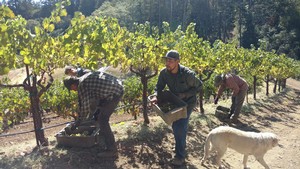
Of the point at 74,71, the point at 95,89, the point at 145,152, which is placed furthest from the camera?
the point at 145,152

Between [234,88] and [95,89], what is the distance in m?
5.45

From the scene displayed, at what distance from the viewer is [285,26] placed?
5472 centimetres

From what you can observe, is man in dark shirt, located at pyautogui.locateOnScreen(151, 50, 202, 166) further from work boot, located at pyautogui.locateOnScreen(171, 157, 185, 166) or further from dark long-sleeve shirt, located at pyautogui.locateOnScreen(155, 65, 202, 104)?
work boot, located at pyautogui.locateOnScreen(171, 157, 185, 166)

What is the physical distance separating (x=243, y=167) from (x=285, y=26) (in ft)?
175

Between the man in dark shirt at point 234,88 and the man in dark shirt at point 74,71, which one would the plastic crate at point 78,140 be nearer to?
the man in dark shirt at point 74,71

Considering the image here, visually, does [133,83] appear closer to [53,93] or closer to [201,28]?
[53,93]

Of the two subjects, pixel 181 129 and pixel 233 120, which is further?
pixel 233 120

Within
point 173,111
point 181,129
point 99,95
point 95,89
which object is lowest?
point 181,129

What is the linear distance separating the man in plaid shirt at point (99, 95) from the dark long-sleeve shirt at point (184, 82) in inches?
35.0

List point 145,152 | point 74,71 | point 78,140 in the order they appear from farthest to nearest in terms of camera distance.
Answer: point 145,152, point 78,140, point 74,71

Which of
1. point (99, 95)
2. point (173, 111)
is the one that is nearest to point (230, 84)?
point (173, 111)

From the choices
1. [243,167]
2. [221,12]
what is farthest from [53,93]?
[221,12]

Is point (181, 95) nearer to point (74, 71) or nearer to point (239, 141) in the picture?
point (239, 141)

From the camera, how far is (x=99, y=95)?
5559 mm
